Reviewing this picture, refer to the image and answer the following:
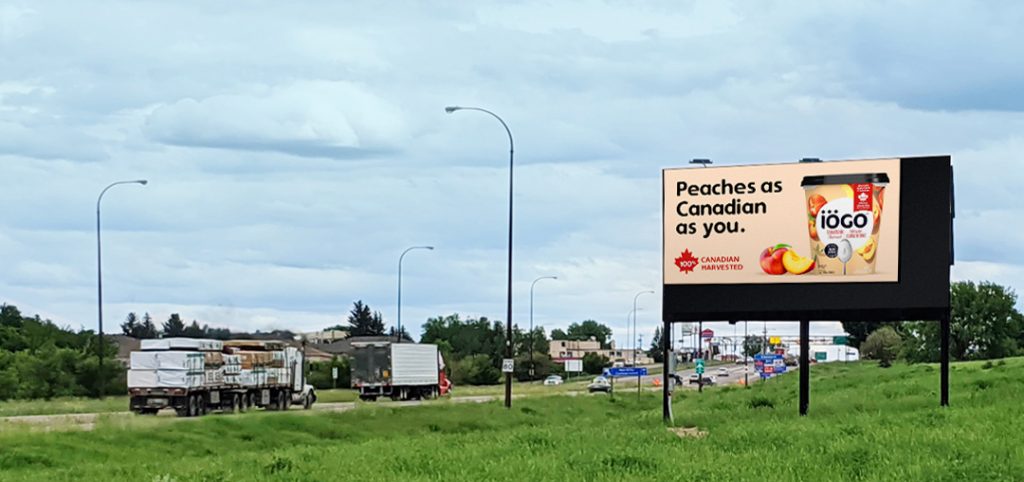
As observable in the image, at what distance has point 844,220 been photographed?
102 ft

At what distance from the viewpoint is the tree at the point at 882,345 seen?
140m

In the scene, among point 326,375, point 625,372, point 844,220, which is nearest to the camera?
point 844,220

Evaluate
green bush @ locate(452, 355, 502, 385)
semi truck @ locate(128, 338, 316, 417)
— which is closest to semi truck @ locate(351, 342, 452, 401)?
→ semi truck @ locate(128, 338, 316, 417)

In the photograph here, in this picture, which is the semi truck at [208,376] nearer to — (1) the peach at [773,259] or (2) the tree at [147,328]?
(1) the peach at [773,259]

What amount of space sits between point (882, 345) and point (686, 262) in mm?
127227

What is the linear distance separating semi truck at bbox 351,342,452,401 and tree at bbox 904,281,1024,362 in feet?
206

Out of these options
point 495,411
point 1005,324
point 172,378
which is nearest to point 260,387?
point 172,378

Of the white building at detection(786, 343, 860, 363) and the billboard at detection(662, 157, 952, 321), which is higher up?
the billboard at detection(662, 157, 952, 321)

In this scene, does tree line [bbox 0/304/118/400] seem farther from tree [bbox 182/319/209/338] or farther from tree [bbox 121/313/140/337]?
tree [bbox 121/313/140/337]

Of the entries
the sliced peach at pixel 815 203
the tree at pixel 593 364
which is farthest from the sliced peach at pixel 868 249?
the tree at pixel 593 364

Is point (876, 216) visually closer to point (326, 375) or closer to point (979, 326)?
point (326, 375)

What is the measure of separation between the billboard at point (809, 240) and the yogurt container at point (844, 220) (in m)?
0.02

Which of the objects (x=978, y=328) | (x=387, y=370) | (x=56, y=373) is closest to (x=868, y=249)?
(x=387, y=370)

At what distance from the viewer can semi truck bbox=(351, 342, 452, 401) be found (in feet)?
240
